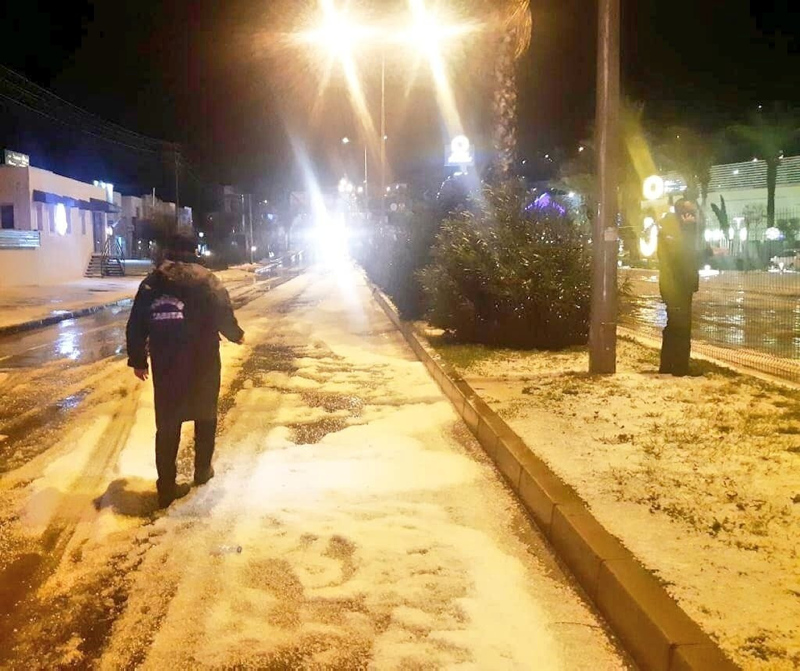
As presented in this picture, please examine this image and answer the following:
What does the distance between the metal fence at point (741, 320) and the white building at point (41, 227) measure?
2290 centimetres

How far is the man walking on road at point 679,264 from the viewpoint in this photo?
28.3ft

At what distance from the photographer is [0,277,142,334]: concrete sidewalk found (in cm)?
1928

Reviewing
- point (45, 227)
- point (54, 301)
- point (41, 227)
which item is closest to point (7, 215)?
point (41, 227)

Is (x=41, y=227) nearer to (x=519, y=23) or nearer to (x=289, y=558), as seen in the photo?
(x=519, y=23)

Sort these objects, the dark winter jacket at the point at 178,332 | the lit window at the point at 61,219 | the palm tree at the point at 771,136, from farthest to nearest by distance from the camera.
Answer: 1. the palm tree at the point at 771,136
2. the lit window at the point at 61,219
3. the dark winter jacket at the point at 178,332

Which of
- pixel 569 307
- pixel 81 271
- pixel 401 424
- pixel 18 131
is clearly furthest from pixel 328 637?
pixel 18 131

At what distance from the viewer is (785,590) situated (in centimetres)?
370

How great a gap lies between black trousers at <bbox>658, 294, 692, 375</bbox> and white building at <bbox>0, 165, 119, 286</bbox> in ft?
89.5

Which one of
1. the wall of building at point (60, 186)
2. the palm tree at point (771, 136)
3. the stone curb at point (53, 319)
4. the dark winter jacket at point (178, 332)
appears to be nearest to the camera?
the dark winter jacket at point (178, 332)

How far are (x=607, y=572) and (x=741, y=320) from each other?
14.4m

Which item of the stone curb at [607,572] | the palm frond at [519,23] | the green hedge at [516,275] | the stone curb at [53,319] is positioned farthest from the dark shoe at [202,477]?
the stone curb at [53,319]

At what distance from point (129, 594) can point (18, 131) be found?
50.8 metres

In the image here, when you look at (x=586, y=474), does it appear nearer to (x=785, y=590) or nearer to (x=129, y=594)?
(x=785, y=590)

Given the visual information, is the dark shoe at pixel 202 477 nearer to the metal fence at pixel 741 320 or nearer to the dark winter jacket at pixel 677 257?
the dark winter jacket at pixel 677 257
